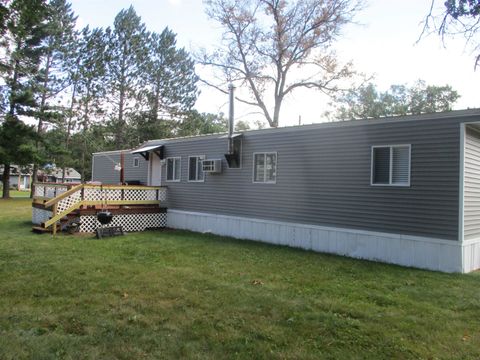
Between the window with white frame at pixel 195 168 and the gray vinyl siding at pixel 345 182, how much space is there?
0.33 m

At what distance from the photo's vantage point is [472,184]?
317 inches

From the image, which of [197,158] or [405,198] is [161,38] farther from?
[405,198]

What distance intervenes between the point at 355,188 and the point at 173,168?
703 cm

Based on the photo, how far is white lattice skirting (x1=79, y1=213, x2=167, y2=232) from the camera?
11742 mm

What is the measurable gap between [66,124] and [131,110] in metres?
6.62

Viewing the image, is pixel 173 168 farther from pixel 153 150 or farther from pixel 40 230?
pixel 40 230

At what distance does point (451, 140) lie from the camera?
25.2 feet

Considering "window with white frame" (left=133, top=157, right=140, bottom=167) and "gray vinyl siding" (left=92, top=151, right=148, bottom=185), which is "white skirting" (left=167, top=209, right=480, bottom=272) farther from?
"window with white frame" (left=133, top=157, right=140, bottom=167)

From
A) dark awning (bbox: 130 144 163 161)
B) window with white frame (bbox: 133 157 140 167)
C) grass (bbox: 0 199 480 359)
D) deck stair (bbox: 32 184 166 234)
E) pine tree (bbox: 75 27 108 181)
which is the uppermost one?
pine tree (bbox: 75 27 108 181)

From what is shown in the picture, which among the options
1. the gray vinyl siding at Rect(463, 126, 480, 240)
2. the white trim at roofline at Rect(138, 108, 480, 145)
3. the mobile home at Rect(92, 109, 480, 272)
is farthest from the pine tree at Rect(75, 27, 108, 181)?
the gray vinyl siding at Rect(463, 126, 480, 240)

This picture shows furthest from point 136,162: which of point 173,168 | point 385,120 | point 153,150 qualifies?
point 385,120

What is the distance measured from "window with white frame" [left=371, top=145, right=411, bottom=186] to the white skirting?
111cm

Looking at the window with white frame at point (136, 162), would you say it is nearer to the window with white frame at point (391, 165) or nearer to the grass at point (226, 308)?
the grass at point (226, 308)

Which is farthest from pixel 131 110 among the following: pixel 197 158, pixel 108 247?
pixel 108 247
